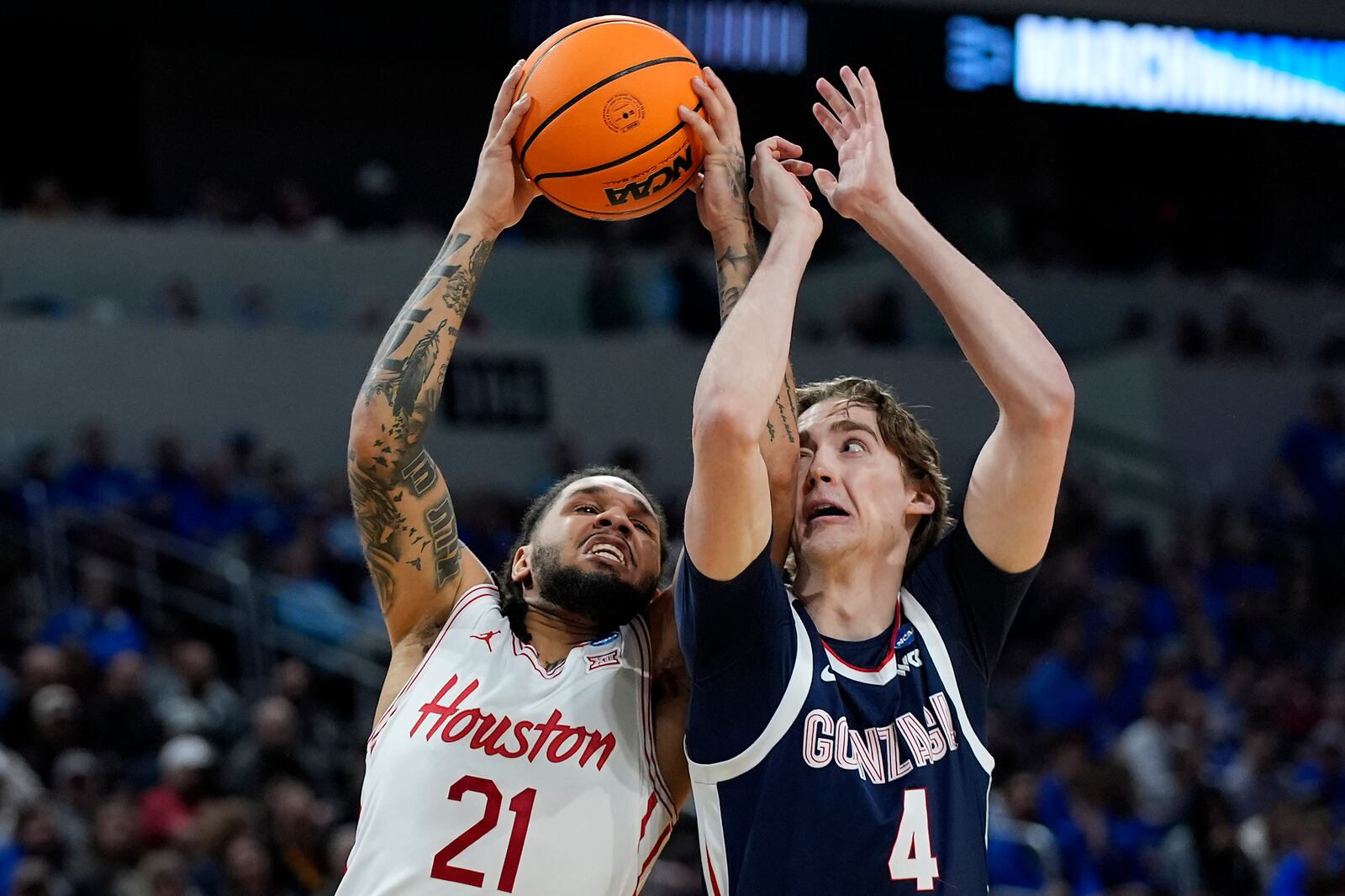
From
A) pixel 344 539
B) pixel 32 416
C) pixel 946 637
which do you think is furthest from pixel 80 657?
pixel 946 637

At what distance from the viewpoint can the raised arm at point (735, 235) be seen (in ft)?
11.4

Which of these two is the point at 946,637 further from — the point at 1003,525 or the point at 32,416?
the point at 32,416

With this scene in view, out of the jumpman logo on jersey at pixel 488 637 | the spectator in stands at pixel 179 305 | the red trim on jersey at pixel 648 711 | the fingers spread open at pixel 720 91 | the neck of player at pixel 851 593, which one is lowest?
the spectator in stands at pixel 179 305

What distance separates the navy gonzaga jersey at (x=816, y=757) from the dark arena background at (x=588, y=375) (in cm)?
499

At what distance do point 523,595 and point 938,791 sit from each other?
4.30 feet

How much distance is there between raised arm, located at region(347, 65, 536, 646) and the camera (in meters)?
3.90

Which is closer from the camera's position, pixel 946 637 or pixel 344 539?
pixel 946 637

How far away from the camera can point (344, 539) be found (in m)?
11.4

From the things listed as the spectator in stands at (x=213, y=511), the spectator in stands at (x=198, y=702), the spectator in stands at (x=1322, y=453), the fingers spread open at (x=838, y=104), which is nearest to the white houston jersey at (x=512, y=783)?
the fingers spread open at (x=838, y=104)

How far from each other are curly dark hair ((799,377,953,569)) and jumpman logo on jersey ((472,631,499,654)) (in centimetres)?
89

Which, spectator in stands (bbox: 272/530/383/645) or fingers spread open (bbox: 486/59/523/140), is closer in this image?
Result: fingers spread open (bbox: 486/59/523/140)

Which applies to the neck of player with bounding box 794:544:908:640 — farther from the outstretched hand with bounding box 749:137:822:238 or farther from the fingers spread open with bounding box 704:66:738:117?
the fingers spread open with bounding box 704:66:738:117

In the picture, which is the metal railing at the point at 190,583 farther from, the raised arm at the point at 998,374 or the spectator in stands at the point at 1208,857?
the raised arm at the point at 998,374

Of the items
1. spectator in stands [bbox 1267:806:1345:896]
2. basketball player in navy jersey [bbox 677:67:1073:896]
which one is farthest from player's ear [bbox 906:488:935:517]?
spectator in stands [bbox 1267:806:1345:896]
